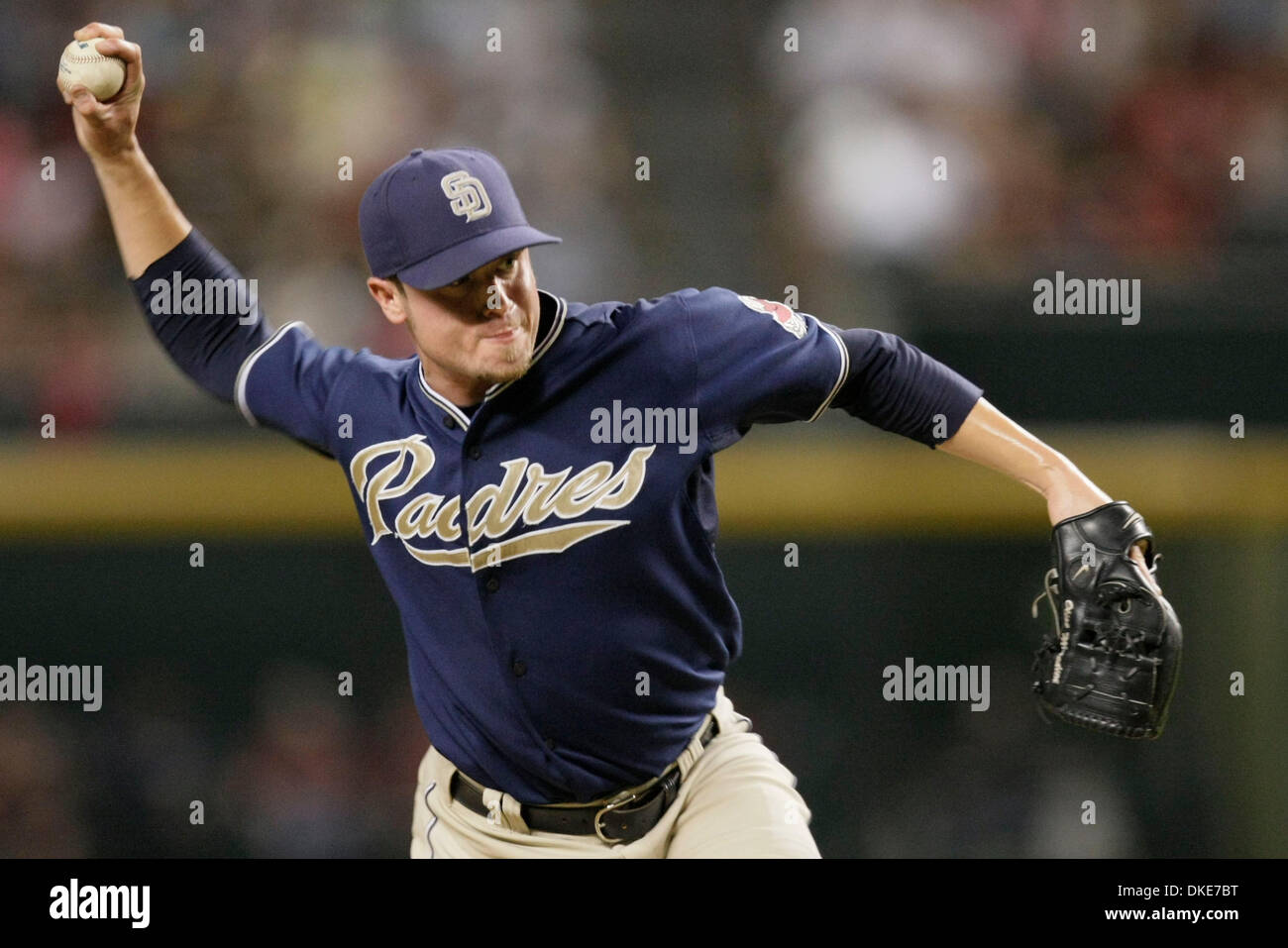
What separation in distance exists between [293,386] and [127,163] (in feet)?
1.77

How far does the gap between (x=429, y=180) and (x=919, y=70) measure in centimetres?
409

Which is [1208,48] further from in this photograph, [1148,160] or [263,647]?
[263,647]

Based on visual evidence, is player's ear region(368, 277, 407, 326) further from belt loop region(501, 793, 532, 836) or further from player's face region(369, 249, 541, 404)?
belt loop region(501, 793, 532, 836)

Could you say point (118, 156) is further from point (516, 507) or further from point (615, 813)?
point (615, 813)

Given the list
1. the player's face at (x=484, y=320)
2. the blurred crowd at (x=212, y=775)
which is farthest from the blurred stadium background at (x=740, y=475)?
the player's face at (x=484, y=320)

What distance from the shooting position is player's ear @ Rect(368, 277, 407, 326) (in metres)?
3.03

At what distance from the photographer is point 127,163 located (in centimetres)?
323

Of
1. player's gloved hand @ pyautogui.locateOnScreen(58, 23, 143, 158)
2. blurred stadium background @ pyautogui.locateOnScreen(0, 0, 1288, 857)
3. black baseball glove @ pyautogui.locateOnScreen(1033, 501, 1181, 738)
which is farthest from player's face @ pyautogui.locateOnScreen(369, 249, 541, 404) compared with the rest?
blurred stadium background @ pyautogui.locateOnScreen(0, 0, 1288, 857)

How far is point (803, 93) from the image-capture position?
664cm

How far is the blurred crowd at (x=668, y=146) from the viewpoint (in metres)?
6.16

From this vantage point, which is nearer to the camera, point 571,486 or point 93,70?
point 571,486

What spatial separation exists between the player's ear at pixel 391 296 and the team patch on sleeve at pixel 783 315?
0.62 meters

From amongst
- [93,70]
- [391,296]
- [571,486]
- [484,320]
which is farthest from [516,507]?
[93,70]

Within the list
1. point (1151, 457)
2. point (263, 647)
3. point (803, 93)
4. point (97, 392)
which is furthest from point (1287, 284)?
point (97, 392)
